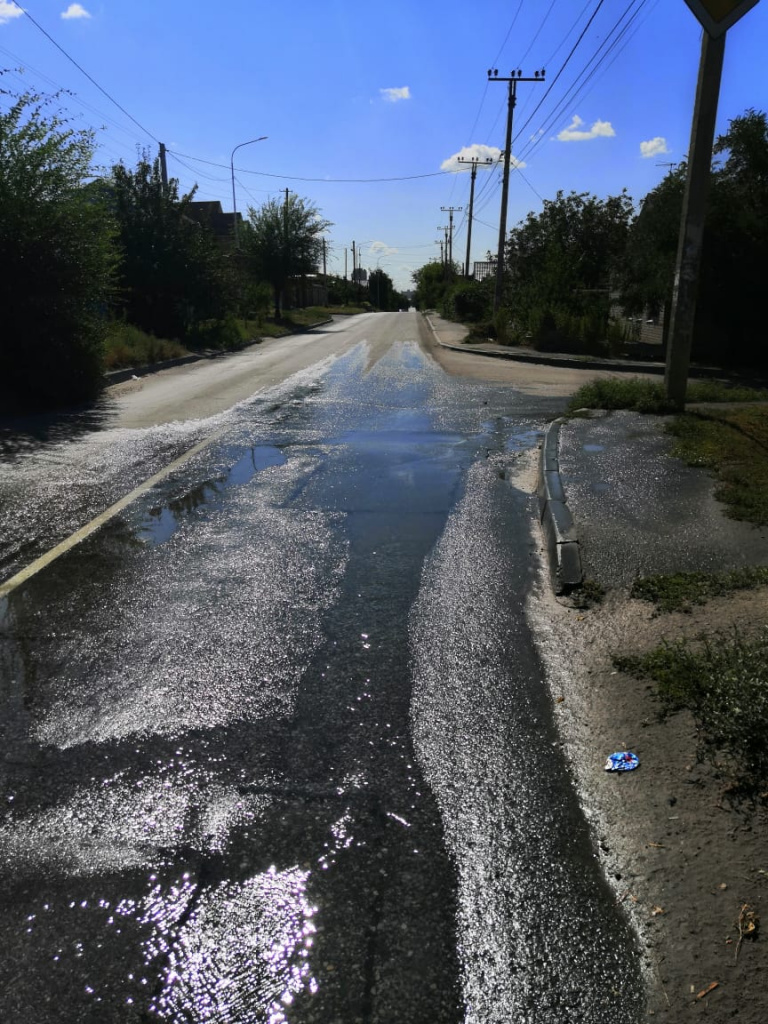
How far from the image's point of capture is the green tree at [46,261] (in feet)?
42.5

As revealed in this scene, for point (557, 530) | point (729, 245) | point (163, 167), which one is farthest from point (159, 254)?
point (557, 530)

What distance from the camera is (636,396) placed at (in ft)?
41.0

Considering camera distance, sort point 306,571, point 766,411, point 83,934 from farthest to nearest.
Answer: point 766,411 < point 306,571 < point 83,934

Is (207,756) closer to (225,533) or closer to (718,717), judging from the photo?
(718,717)

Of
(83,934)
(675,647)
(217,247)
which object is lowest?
(83,934)

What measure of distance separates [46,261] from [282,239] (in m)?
34.1

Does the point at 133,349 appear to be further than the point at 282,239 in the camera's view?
No

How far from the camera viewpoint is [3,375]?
1370 cm

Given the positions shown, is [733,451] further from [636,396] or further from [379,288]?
[379,288]

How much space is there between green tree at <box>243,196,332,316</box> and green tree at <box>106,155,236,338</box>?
1702 cm

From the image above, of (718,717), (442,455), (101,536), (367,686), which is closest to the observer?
(718,717)

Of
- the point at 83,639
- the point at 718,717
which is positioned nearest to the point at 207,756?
the point at 83,639

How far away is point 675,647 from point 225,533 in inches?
150

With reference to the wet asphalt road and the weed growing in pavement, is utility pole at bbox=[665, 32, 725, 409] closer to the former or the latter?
the wet asphalt road
